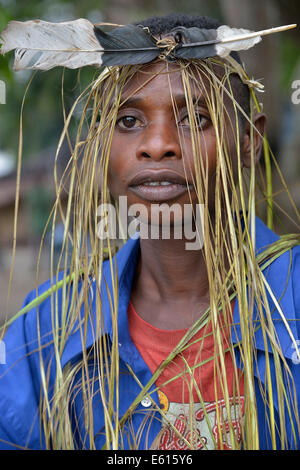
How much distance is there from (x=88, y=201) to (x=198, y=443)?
0.62 m

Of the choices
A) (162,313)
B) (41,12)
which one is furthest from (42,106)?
(162,313)

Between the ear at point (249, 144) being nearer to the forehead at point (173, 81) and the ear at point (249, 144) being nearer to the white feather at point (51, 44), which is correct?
the forehead at point (173, 81)

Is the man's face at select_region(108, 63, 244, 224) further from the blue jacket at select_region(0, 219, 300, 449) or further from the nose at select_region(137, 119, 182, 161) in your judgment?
the blue jacket at select_region(0, 219, 300, 449)

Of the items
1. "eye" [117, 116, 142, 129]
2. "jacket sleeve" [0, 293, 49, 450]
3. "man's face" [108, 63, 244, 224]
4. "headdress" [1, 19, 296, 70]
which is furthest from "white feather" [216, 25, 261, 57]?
"jacket sleeve" [0, 293, 49, 450]

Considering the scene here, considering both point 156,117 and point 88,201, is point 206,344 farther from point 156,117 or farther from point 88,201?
point 156,117

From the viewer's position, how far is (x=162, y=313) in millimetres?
1515

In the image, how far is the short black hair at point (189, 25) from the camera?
138cm

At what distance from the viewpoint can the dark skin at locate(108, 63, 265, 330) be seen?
4.21ft

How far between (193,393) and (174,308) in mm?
253

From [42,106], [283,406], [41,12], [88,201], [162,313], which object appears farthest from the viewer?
[42,106]

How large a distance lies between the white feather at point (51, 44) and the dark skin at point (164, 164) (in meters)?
0.14

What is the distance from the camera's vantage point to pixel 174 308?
1.51 meters

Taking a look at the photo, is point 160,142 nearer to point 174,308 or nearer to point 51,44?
point 51,44

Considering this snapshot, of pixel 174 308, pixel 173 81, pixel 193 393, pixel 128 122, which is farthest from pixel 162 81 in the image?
pixel 193 393
